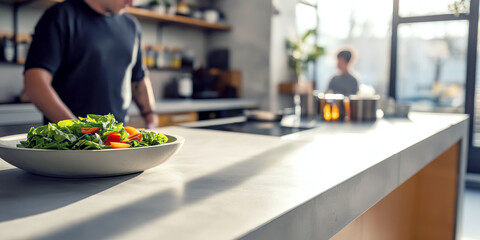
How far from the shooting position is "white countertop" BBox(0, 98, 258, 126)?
2598 mm

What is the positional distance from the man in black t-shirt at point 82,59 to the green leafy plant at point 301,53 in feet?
10.1

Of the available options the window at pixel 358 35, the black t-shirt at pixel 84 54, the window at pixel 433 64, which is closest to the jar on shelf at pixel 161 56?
the window at pixel 358 35

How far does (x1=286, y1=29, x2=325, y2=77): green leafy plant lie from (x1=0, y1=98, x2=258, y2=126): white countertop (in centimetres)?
69

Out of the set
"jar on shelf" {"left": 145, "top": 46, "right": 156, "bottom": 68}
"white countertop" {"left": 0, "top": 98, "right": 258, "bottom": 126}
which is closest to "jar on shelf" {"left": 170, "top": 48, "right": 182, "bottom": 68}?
"jar on shelf" {"left": 145, "top": 46, "right": 156, "bottom": 68}

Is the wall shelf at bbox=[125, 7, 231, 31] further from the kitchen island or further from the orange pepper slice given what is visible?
the orange pepper slice

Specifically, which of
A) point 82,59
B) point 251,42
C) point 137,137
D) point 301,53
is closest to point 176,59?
point 251,42

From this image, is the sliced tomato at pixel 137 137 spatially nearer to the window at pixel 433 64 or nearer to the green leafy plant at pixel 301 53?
the green leafy plant at pixel 301 53

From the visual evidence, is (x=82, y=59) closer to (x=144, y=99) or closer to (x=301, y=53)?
(x=144, y=99)

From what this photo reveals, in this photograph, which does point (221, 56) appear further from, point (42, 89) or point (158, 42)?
Result: point (42, 89)

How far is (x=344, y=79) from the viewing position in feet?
13.7

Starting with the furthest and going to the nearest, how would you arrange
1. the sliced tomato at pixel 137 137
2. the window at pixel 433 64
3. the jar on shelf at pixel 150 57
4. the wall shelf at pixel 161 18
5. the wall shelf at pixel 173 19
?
1. the window at pixel 433 64
2. the jar on shelf at pixel 150 57
3. the wall shelf at pixel 173 19
4. the wall shelf at pixel 161 18
5. the sliced tomato at pixel 137 137

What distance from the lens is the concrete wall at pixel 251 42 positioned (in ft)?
15.3

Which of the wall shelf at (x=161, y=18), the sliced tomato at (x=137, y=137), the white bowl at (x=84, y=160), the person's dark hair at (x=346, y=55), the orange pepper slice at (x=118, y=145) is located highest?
the wall shelf at (x=161, y=18)

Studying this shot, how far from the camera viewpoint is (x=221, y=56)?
4.92 m
